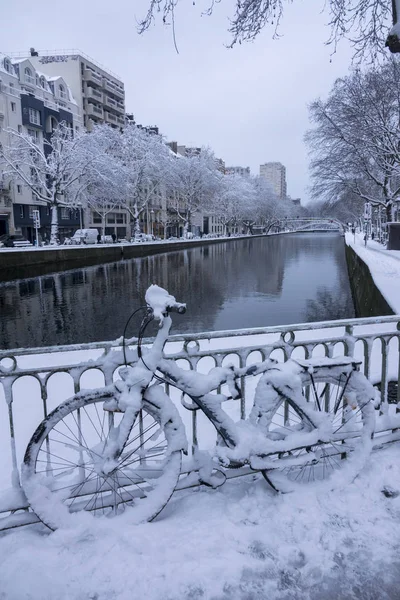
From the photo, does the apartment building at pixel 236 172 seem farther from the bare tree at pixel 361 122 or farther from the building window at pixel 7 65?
the bare tree at pixel 361 122

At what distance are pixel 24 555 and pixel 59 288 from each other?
19203 millimetres

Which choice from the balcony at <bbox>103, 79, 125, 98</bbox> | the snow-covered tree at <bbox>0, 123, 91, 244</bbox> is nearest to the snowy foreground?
the snow-covered tree at <bbox>0, 123, 91, 244</bbox>

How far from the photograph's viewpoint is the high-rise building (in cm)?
6862

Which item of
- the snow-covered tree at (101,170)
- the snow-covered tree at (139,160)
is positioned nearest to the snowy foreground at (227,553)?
the snow-covered tree at (101,170)

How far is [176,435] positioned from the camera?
9.87 feet

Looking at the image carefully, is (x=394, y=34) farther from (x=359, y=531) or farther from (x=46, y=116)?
(x=46, y=116)

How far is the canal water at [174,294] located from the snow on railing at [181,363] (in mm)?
4650

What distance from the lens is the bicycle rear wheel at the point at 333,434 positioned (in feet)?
11.0

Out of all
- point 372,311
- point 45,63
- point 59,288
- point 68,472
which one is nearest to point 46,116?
point 45,63

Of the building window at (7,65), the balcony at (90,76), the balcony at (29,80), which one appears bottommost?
the balcony at (29,80)

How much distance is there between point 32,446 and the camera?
2.88 m

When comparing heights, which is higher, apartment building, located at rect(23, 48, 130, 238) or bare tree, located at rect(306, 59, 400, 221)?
apartment building, located at rect(23, 48, 130, 238)

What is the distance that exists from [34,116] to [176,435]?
55.6 metres

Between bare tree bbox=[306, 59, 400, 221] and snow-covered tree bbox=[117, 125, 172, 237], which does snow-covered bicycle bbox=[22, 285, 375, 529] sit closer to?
bare tree bbox=[306, 59, 400, 221]
